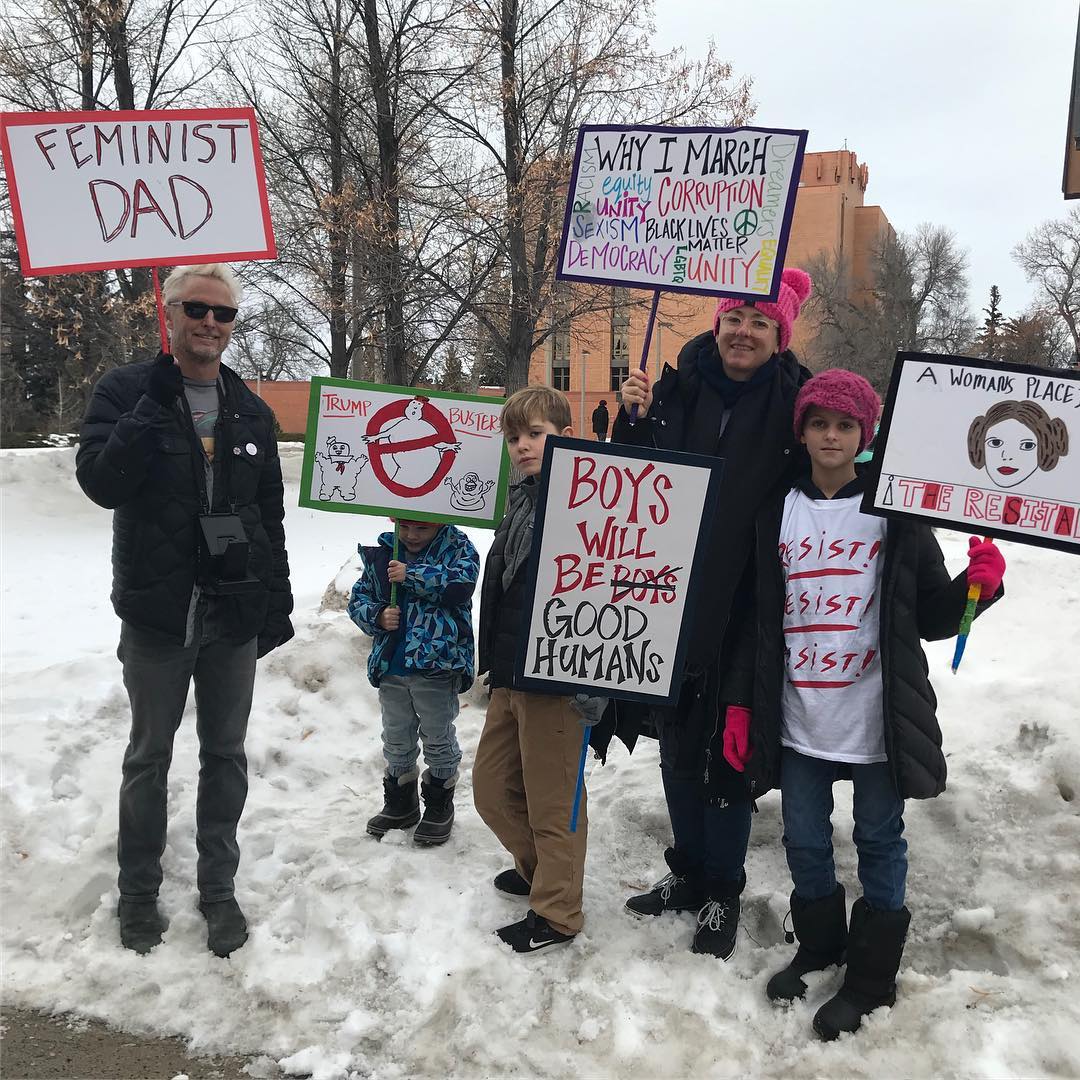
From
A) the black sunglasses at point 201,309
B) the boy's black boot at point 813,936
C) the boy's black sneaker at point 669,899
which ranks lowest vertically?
the boy's black sneaker at point 669,899

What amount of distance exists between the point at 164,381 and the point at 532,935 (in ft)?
7.36

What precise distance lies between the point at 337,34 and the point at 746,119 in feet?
23.2

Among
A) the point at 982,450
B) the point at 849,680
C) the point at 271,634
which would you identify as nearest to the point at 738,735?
the point at 849,680

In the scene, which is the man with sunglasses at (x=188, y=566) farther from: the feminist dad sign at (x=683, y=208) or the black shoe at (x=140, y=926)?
the feminist dad sign at (x=683, y=208)

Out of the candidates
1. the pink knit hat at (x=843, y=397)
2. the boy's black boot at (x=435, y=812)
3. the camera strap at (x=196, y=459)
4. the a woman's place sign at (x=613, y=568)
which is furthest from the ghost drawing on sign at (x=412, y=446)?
the pink knit hat at (x=843, y=397)

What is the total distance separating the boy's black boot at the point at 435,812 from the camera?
3.69 metres

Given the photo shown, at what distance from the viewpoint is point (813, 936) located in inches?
111

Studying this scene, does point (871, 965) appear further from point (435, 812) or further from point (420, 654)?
point (420, 654)

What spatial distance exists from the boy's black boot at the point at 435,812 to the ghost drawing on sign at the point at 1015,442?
248 cm

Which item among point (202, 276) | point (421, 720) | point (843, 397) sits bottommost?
point (421, 720)

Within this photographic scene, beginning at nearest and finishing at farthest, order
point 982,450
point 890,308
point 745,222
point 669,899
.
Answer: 1. point 982,450
2. point 745,222
3. point 669,899
4. point 890,308

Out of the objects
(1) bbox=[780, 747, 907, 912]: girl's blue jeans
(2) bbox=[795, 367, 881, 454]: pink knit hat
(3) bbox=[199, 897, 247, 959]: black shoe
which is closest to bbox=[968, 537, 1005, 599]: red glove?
(2) bbox=[795, 367, 881, 454]: pink knit hat

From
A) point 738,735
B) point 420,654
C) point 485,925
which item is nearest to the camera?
point 738,735

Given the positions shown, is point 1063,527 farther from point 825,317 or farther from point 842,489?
point 825,317
